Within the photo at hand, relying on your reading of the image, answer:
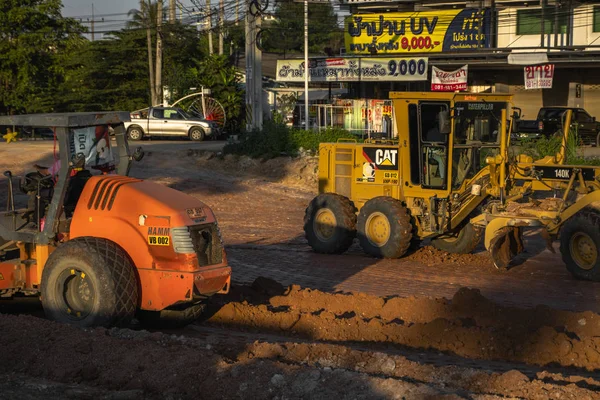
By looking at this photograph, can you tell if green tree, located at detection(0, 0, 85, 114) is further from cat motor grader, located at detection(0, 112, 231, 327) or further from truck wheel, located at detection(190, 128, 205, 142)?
cat motor grader, located at detection(0, 112, 231, 327)

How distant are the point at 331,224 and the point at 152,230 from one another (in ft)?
25.3

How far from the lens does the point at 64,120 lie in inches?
373

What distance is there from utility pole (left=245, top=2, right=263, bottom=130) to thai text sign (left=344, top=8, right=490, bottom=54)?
10261mm

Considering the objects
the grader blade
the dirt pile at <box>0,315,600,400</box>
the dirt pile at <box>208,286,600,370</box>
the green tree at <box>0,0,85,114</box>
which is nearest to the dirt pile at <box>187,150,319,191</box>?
the grader blade

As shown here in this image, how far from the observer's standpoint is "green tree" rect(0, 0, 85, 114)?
48.8 metres

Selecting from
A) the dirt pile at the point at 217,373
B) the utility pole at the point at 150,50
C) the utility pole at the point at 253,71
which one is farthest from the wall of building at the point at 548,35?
the dirt pile at the point at 217,373

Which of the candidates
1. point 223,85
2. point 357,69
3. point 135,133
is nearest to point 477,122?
point 357,69

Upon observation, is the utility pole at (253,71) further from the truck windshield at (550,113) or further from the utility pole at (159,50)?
the utility pole at (159,50)

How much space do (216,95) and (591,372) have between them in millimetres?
37225

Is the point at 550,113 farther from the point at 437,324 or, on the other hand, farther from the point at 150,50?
the point at 437,324

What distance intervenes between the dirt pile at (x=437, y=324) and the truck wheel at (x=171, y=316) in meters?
0.51

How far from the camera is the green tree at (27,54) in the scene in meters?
48.8

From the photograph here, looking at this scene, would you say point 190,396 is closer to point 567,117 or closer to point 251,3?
point 567,117

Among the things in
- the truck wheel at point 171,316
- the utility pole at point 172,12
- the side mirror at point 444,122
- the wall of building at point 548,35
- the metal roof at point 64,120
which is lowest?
the truck wheel at point 171,316
